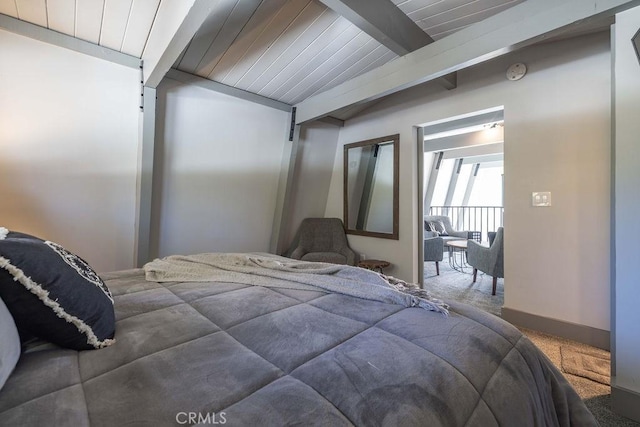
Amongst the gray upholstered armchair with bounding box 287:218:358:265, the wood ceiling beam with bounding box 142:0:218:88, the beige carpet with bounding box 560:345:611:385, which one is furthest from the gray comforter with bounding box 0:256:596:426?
the gray upholstered armchair with bounding box 287:218:358:265

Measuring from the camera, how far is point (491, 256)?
10.8 ft

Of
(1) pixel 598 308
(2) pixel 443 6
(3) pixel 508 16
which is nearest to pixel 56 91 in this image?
(2) pixel 443 6

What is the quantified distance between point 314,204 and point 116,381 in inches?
137

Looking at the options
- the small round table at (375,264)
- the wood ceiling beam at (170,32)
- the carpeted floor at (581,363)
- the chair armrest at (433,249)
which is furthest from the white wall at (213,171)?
the chair armrest at (433,249)

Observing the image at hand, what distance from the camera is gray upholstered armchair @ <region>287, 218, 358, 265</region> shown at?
3.72 metres

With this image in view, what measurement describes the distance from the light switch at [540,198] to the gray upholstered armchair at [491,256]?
0.80 metres

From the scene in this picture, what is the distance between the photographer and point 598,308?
2104 mm

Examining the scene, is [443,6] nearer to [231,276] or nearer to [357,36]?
[357,36]

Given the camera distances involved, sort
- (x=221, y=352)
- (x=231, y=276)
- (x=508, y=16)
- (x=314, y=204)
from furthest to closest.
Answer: (x=314, y=204) → (x=508, y=16) → (x=231, y=276) → (x=221, y=352)

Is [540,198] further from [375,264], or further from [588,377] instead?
[375,264]

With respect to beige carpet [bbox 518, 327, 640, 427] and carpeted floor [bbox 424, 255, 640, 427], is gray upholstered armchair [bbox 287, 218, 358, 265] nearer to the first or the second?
carpeted floor [bbox 424, 255, 640, 427]

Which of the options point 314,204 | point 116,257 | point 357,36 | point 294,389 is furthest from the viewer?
point 314,204

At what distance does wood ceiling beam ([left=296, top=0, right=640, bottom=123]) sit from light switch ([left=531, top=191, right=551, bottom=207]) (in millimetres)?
1234

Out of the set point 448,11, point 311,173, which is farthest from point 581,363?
point 311,173
